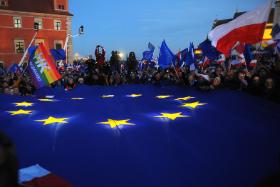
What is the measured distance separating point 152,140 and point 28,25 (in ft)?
157

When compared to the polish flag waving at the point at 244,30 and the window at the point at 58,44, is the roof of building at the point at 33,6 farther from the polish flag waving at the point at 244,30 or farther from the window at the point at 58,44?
the polish flag waving at the point at 244,30

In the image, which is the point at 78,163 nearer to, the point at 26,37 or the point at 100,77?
the point at 100,77

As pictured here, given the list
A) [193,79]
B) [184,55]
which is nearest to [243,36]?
[193,79]

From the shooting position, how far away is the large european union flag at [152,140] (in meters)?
3.32

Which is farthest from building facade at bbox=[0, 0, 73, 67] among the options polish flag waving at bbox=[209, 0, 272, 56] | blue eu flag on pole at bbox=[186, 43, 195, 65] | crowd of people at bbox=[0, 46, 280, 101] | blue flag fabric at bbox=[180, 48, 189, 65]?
polish flag waving at bbox=[209, 0, 272, 56]

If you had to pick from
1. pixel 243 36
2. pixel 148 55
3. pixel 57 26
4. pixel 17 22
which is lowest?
pixel 148 55

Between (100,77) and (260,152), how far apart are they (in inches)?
390

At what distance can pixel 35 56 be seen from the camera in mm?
9641

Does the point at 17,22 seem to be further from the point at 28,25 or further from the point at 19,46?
the point at 19,46

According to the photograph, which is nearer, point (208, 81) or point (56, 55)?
point (208, 81)

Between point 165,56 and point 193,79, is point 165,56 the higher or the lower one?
the higher one

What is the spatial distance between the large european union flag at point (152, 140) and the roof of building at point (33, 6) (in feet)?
143

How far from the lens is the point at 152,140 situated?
14.7ft

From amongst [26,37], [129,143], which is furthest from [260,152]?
[26,37]
